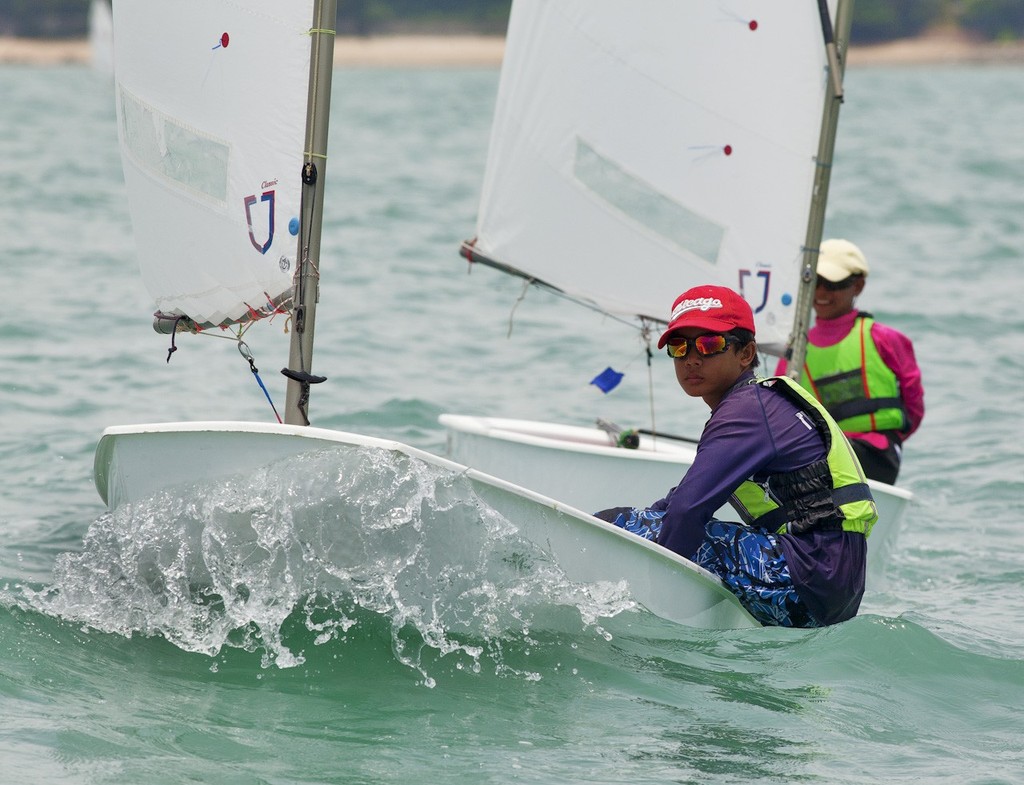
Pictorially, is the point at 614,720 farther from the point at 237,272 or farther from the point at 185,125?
the point at 185,125

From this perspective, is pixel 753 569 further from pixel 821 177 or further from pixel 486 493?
pixel 821 177

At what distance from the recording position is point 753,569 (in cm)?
362

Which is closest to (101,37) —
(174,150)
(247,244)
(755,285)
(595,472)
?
(755,285)

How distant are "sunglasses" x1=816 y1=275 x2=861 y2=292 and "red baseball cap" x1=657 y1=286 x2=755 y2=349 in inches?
76.8

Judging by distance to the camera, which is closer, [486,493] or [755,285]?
[486,493]

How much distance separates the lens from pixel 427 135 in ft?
80.9

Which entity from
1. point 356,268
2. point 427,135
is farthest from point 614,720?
point 427,135

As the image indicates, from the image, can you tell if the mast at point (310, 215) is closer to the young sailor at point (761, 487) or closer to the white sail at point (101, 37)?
the young sailor at point (761, 487)

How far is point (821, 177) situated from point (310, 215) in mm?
2196

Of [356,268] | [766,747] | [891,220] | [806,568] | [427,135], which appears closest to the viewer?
[766,747]

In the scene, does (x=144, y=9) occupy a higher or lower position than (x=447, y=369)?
higher

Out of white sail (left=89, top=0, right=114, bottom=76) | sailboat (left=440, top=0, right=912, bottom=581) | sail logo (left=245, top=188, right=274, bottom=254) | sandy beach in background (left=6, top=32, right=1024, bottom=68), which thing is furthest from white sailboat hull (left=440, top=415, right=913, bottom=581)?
sandy beach in background (left=6, top=32, right=1024, bottom=68)

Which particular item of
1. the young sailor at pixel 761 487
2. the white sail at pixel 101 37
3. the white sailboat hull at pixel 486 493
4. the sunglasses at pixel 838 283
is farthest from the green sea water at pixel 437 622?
the white sail at pixel 101 37

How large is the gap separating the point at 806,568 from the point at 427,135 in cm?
2171
